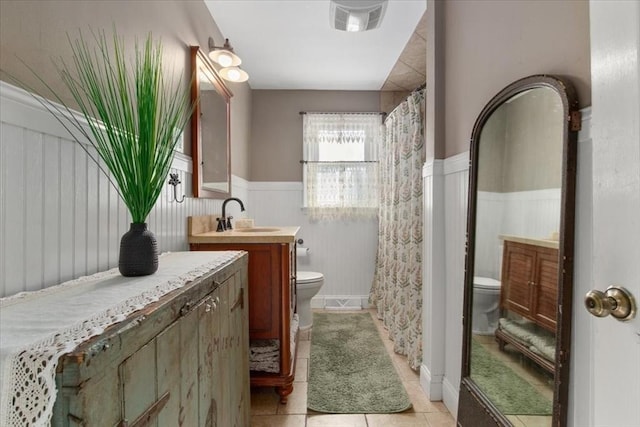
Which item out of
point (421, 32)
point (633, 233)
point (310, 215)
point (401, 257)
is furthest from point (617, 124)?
point (310, 215)

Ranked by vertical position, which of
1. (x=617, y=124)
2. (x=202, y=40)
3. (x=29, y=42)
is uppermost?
(x=202, y=40)

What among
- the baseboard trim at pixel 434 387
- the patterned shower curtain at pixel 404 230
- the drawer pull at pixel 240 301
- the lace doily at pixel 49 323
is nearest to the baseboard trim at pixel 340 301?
the patterned shower curtain at pixel 404 230

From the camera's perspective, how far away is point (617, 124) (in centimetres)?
66

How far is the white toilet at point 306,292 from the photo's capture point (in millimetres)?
2703

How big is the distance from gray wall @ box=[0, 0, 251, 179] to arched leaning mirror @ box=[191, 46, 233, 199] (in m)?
0.06

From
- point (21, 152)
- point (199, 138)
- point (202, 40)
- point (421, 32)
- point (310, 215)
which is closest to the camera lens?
point (21, 152)

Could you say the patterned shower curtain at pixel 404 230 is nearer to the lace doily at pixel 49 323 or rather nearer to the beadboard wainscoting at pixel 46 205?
the lace doily at pixel 49 323

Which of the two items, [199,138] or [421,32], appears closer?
[199,138]

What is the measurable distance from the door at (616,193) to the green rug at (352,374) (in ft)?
4.45

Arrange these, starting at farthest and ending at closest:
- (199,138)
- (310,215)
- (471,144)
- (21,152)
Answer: (310,215) → (199,138) → (471,144) → (21,152)

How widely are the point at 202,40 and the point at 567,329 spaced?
2337mm

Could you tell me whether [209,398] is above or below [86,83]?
below

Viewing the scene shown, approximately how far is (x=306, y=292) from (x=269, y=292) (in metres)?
0.96

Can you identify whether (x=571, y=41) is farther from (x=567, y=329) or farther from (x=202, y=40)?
(x=202, y=40)
